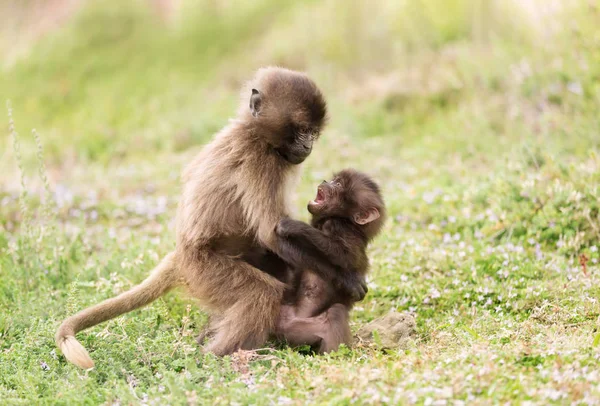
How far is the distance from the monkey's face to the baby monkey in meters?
0.39

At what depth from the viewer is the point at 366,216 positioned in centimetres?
516

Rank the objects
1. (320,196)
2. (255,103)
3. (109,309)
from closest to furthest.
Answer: (109,309) → (255,103) → (320,196)

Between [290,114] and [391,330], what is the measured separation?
1541 mm

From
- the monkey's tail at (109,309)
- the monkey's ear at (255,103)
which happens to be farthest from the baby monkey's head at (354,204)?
the monkey's tail at (109,309)

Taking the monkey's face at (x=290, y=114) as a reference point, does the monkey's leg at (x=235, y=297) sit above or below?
below

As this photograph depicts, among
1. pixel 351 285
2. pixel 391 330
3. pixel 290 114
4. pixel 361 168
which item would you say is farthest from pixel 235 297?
pixel 361 168

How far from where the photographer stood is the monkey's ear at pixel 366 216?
16.9ft

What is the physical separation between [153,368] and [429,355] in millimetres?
1683

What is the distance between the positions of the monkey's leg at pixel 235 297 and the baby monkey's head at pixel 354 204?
1.98 feet

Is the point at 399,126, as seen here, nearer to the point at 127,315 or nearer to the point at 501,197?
the point at 501,197

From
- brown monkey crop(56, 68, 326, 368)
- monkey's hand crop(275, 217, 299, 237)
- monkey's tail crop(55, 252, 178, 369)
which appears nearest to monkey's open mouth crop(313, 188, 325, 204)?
brown monkey crop(56, 68, 326, 368)

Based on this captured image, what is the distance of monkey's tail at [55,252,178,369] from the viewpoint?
172 inches

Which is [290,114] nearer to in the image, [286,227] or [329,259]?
[286,227]

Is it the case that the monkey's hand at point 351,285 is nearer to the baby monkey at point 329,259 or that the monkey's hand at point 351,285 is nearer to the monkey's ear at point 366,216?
the baby monkey at point 329,259
